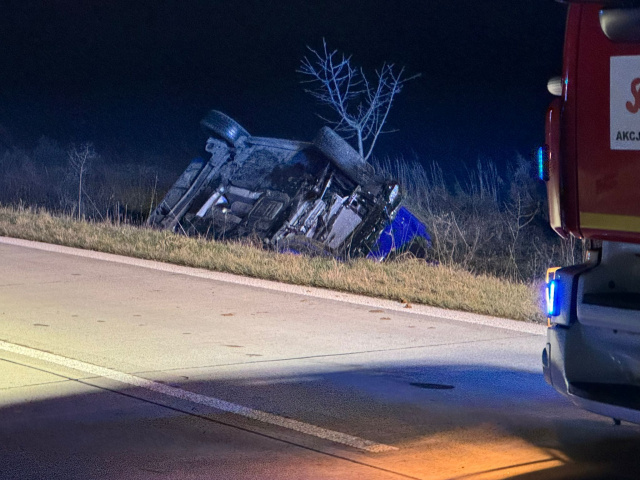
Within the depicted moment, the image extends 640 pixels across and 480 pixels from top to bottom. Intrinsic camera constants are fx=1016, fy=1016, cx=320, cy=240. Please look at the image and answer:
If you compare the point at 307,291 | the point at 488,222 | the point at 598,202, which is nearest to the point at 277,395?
the point at 598,202

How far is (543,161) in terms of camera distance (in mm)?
4938

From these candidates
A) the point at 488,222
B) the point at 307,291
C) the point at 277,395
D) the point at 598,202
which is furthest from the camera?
the point at 488,222

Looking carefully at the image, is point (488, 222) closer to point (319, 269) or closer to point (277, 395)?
point (319, 269)

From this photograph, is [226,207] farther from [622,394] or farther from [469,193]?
[622,394]

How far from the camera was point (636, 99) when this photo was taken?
4.46m

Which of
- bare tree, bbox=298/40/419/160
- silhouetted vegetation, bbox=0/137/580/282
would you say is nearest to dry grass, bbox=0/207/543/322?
silhouetted vegetation, bbox=0/137/580/282

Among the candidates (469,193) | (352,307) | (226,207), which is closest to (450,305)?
(352,307)

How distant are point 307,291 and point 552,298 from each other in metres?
5.41

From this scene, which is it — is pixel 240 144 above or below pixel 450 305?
above

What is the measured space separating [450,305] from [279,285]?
1.92 m

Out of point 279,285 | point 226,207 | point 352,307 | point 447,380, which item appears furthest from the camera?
point 226,207

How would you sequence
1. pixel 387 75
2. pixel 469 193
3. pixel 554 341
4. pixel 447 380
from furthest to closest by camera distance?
pixel 387 75, pixel 469 193, pixel 447 380, pixel 554 341

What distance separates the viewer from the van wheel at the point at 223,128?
55.4ft

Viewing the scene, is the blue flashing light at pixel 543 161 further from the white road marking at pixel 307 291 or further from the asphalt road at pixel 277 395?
the white road marking at pixel 307 291
